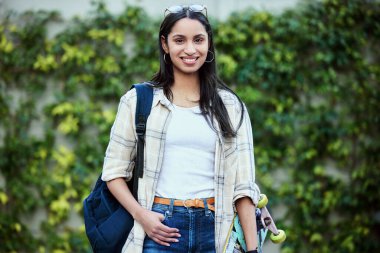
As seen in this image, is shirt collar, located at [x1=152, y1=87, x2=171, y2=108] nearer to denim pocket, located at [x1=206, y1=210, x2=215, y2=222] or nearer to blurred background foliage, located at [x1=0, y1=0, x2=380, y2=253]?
denim pocket, located at [x1=206, y1=210, x2=215, y2=222]

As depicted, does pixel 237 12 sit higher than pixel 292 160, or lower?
higher

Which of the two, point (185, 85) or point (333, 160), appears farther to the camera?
point (333, 160)

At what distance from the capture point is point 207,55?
8.80ft

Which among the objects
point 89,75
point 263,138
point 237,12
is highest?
point 237,12

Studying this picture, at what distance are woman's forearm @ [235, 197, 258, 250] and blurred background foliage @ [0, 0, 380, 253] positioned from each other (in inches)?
106

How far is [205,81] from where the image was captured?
2664 mm

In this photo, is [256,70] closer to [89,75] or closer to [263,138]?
[263,138]

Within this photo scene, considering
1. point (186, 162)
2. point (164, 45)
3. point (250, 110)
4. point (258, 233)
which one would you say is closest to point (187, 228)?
point (186, 162)

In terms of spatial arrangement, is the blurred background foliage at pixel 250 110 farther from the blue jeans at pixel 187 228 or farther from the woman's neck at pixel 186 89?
the blue jeans at pixel 187 228

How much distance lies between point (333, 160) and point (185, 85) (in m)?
3.02

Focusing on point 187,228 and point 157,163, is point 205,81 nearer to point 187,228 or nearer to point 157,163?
point 157,163

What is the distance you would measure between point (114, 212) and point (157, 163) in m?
0.27

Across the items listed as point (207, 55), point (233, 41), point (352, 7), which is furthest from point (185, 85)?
point (352, 7)

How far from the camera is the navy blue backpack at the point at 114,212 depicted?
2465 millimetres
